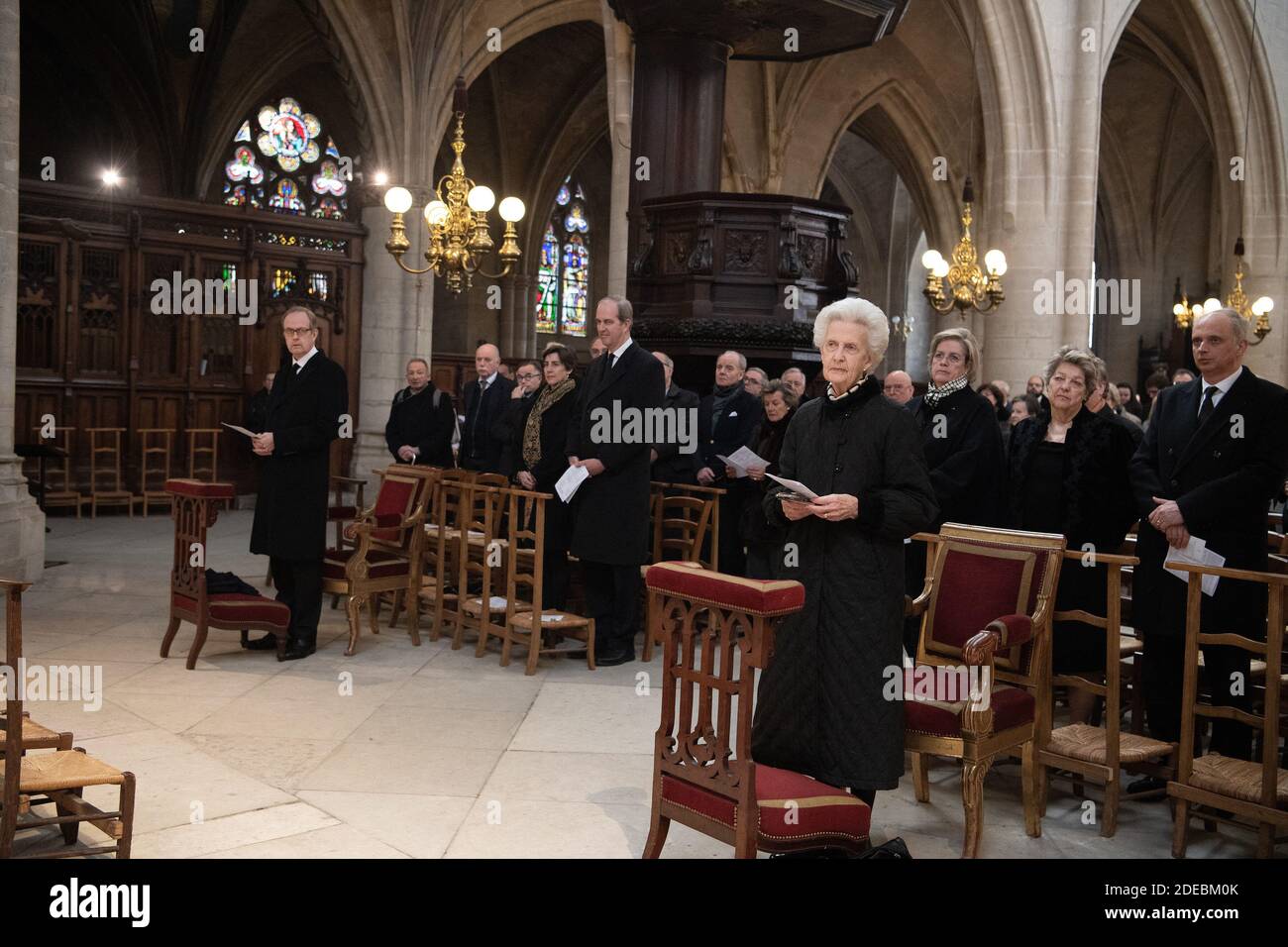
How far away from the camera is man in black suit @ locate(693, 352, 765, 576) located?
7109 mm

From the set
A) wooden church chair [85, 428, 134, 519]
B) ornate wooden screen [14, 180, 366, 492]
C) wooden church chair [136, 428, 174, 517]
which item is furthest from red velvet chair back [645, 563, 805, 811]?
ornate wooden screen [14, 180, 366, 492]

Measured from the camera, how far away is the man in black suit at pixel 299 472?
587cm

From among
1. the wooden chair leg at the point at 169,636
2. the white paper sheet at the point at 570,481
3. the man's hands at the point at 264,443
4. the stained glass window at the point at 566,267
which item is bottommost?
the wooden chair leg at the point at 169,636

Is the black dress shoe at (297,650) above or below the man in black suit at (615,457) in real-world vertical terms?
below

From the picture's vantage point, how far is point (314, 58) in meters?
20.2

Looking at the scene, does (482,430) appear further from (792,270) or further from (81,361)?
(81,361)

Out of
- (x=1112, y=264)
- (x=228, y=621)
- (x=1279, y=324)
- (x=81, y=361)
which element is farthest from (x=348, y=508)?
(x=1112, y=264)

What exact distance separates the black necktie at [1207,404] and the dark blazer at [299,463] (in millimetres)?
3956

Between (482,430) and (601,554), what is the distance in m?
2.59

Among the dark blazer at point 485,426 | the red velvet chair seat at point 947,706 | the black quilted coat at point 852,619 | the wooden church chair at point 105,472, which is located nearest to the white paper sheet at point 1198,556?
the red velvet chair seat at point 947,706

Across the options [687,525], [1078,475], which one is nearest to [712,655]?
[1078,475]

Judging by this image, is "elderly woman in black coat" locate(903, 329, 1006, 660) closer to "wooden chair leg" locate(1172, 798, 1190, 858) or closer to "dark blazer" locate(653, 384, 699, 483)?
"wooden chair leg" locate(1172, 798, 1190, 858)

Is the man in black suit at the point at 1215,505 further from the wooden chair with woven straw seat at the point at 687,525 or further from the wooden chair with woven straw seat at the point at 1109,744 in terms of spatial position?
the wooden chair with woven straw seat at the point at 687,525

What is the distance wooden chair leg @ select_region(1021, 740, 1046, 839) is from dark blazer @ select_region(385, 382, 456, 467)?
545 centimetres
